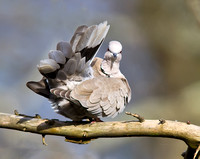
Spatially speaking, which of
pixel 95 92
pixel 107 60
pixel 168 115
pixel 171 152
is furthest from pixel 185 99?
pixel 95 92

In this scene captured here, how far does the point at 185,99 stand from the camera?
5.17 metres

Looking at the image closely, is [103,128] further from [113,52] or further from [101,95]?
[113,52]

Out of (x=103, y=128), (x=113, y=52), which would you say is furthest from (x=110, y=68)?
(x=103, y=128)

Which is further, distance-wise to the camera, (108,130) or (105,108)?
(105,108)

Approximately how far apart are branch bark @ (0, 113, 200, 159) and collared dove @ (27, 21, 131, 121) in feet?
0.52

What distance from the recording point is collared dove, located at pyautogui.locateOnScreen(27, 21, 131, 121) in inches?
120

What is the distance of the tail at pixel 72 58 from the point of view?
119 inches

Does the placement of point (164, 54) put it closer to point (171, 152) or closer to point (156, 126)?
point (171, 152)

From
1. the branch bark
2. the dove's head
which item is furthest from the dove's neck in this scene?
the branch bark

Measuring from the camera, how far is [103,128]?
9.82 ft

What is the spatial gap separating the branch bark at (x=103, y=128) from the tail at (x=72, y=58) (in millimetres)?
295

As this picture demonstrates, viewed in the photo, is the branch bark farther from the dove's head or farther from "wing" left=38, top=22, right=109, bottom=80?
the dove's head

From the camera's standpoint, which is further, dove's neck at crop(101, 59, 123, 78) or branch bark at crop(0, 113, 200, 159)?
dove's neck at crop(101, 59, 123, 78)

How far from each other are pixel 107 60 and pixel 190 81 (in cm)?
220
